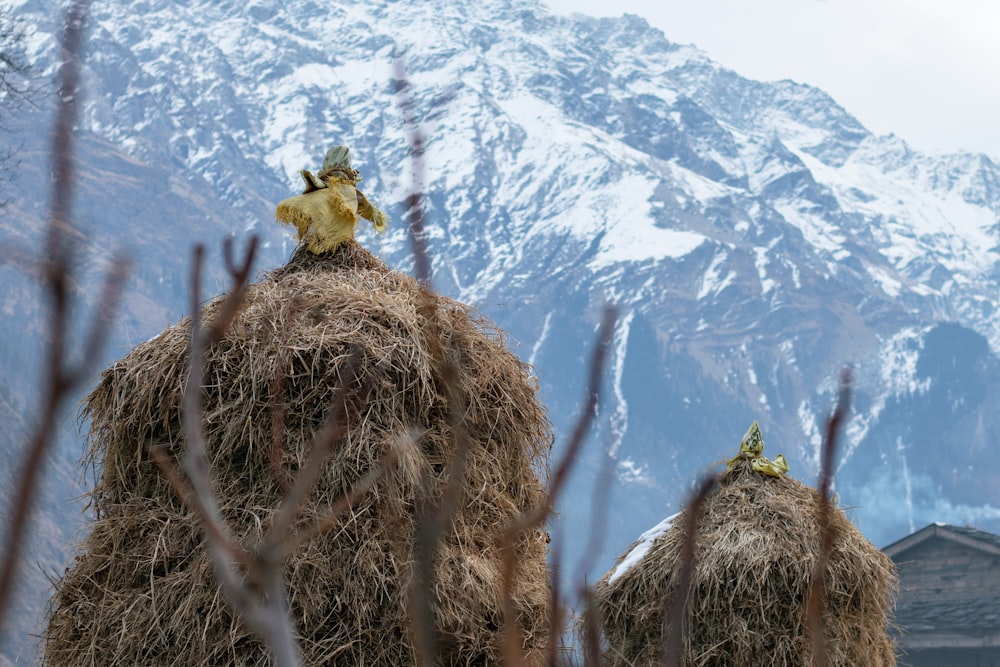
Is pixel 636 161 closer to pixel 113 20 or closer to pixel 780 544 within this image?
pixel 113 20

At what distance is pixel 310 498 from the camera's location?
3.95m

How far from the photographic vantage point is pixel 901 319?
15788 cm

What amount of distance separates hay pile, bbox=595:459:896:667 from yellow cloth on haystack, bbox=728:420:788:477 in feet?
0.30

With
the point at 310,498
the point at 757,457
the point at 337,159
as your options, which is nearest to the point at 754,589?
the point at 757,457

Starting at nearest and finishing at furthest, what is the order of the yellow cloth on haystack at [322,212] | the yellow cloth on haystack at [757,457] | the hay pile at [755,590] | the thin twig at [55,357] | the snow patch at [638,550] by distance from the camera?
the thin twig at [55,357]
the yellow cloth on haystack at [322,212]
the hay pile at [755,590]
the snow patch at [638,550]
the yellow cloth on haystack at [757,457]

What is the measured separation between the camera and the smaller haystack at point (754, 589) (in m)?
5.27

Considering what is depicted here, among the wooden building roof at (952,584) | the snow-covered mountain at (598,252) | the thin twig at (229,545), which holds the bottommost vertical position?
the snow-covered mountain at (598,252)

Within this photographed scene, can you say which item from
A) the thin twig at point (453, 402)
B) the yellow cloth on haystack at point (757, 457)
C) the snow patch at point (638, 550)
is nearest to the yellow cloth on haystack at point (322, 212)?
the snow patch at point (638, 550)

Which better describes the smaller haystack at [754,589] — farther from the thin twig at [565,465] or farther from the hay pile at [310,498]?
the thin twig at [565,465]

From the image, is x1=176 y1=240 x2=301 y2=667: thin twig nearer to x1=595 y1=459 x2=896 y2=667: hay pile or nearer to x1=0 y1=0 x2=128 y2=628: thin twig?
x1=0 y1=0 x2=128 y2=628: thin twig

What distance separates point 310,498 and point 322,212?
1283 millimetres

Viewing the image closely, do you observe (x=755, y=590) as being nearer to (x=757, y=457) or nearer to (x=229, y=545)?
(x=757, y=457)

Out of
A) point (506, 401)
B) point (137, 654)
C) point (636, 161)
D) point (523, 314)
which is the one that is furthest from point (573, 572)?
point (636, 161)

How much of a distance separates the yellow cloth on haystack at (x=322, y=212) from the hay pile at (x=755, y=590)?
1.75 metres
